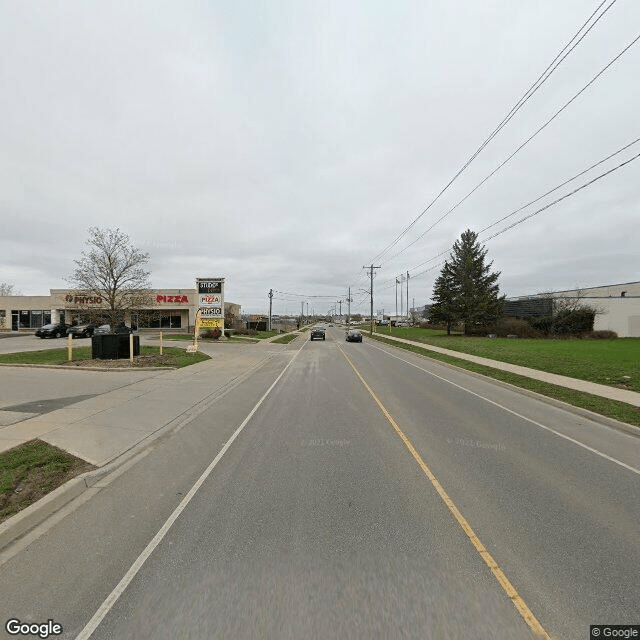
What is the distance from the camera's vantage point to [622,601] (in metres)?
2.75

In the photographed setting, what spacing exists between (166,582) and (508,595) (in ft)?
8.80

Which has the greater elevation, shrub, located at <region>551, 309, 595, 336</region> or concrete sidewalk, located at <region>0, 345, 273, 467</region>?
shrub, located at <region>551, 309, 595, 336</region>

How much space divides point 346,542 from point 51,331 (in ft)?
136

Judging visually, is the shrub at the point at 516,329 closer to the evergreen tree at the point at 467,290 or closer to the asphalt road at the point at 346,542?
the evergreen tree at the point at 467,290

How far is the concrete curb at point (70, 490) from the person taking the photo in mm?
3647

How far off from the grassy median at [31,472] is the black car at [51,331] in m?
36.2

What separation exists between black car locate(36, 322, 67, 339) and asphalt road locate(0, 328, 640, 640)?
1457 inches

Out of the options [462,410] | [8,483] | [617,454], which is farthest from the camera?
[462,410]

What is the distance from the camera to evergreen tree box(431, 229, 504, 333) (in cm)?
4453

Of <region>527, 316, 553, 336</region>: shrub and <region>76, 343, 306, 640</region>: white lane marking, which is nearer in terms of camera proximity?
<region>76, 343, 306, 640</region>: white lane marking

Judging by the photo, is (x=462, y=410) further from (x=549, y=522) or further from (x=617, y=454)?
(x=549, y=522)

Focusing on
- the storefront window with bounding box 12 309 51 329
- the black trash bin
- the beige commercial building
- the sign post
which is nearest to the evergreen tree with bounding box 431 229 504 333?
the beige commercial building

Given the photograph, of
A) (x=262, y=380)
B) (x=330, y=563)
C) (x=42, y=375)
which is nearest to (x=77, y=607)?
(x=330, y=563)

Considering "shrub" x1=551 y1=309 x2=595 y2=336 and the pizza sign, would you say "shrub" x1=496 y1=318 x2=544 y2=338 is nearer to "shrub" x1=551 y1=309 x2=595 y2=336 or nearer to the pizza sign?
"shrub" x1=551 y1=309 x2=595 y2=336
